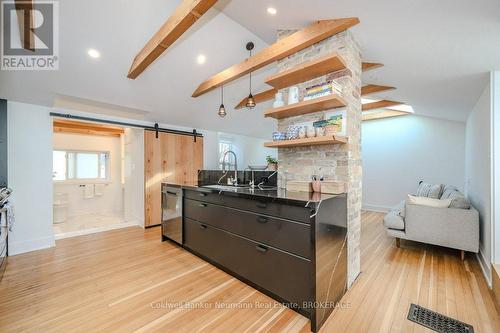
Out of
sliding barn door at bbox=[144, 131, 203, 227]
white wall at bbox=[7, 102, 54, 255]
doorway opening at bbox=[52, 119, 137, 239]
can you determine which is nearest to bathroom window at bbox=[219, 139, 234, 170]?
sliding barn door at bbox=[144, 131, 203, 227]

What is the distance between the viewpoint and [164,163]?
461 cm

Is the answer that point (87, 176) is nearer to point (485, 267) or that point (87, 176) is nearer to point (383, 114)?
point (485, 267)

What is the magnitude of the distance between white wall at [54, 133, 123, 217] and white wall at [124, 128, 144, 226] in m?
1.13

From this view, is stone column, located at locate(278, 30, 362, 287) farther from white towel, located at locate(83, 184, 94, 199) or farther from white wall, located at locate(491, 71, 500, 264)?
white towel, located at locate(83, 184, 94, 199)

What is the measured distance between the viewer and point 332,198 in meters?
1.79

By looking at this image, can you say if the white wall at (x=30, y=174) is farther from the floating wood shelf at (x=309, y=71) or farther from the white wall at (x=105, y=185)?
the floating wood shelf at (x=309, y=71)

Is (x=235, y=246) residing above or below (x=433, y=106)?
below

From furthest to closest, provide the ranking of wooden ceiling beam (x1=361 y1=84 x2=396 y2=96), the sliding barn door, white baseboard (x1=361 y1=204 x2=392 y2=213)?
white baseboard (x1=361 y1=204 x2=392 y2=213), the sliding barn door, wooden ceiling beam (x1=361 y1=84 x2=396 y2=96)

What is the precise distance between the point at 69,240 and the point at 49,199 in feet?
2.56

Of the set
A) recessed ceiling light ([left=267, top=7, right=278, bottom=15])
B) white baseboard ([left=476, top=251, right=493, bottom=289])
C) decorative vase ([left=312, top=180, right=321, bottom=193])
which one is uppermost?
recessed ceiling light ([left=267, top=7, right=278, bottom=15])

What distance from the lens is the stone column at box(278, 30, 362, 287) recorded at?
2.05m

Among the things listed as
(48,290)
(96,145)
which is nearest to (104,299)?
(48,290)

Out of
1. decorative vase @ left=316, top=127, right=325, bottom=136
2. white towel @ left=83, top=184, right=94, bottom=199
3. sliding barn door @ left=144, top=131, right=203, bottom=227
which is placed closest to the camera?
decorative vase @ left=316, top=127, right=325, bottom=136

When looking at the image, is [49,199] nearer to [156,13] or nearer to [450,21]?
[156,13]
